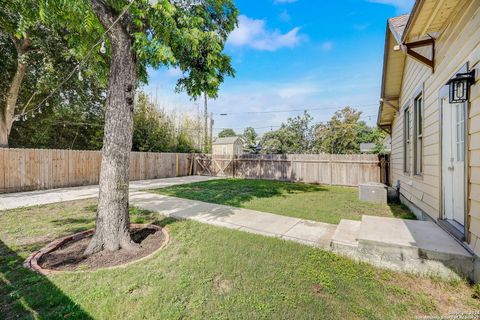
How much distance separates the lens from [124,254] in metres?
3.04

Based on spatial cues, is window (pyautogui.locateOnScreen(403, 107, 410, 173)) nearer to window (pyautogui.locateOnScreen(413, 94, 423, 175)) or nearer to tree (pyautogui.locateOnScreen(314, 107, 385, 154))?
window (pyautogui.locateOnScreen(413, 94, 423, 175))

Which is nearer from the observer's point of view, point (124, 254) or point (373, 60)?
point (124, 254)

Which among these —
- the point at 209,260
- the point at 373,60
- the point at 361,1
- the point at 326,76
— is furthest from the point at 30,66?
the point at 326,76

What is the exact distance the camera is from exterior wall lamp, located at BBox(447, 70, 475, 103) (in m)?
2.42

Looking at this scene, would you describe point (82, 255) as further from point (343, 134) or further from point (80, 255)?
point (343, 134)

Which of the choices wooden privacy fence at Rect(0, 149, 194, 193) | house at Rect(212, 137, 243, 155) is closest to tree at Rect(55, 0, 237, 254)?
wooden privacy fence at Rect(0, 149, 194, 193)

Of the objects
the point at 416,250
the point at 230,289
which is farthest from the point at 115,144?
the point at 416,250

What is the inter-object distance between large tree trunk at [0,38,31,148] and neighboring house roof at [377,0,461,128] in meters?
12.3

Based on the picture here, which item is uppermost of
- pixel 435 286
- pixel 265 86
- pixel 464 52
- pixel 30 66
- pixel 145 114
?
pixel 265 86

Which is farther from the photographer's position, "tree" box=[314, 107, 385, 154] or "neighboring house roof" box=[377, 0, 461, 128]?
"tree" box=[314, 107, 385, 154]

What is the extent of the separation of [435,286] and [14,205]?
844cm

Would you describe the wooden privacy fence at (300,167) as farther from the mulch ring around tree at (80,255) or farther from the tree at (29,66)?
the mulch ring around tree at (80,255)

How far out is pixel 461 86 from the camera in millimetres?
2537

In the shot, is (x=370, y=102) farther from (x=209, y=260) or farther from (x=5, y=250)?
(x=5, y=250)
